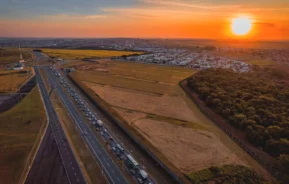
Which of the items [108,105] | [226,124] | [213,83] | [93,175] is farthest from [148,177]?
[213,83]

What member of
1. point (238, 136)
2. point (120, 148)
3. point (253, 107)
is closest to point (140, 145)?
point (120, 148)

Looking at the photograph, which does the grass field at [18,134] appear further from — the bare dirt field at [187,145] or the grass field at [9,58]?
the grass field at [9,58]

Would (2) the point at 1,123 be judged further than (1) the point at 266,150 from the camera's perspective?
Yes

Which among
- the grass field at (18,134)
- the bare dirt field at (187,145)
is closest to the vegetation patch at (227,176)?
the bare dirt field at (187,145)

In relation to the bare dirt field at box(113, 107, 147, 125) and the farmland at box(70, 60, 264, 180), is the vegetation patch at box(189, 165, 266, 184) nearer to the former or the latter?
the farmland at box(70, 60, 264, 180)

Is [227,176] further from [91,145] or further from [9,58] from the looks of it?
[9,58]

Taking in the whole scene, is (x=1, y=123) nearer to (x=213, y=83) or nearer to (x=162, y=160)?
(x=162, y=160)
